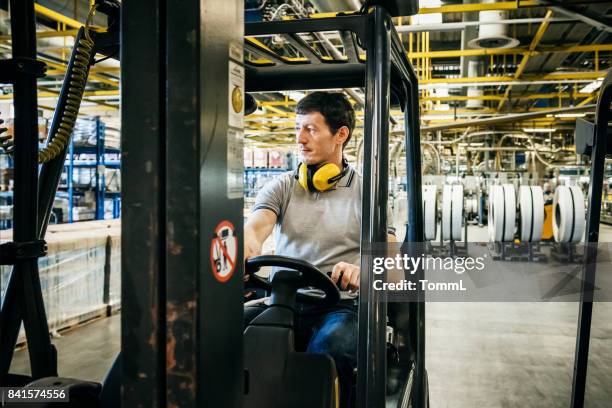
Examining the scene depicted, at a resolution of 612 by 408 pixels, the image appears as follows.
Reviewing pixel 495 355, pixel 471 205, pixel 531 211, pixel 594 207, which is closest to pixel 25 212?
pixel 594 207

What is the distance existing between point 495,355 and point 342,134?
348 cm

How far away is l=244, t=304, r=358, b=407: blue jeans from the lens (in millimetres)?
2039

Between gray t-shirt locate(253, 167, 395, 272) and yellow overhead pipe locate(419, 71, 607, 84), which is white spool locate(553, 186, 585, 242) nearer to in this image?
yellow overhead pipe locate(419, 71, 607, 84)

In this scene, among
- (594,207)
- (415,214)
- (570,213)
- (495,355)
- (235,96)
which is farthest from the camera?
(570,213)

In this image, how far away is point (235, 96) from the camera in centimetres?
109

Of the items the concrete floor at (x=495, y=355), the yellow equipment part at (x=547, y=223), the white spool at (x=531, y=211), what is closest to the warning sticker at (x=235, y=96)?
the concrete floor at (x=495, y=355)

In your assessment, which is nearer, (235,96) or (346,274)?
(235,96)

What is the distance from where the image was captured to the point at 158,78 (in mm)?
968

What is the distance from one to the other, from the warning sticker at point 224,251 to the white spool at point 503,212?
859cm

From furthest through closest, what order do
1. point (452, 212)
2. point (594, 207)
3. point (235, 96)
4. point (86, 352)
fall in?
1. point (452, 212)
2. point (86, 352)
3. point (594, 207)
4. point (235, 96)

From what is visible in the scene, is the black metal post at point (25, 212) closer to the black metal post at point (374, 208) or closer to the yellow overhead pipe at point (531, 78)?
the black metal post at point (374, 208)

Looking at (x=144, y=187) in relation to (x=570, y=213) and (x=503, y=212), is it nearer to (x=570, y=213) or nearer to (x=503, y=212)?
(x=503, y=212)

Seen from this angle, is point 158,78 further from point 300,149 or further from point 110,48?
point 300,149

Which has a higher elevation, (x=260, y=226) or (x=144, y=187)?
(x=144, y=187)
